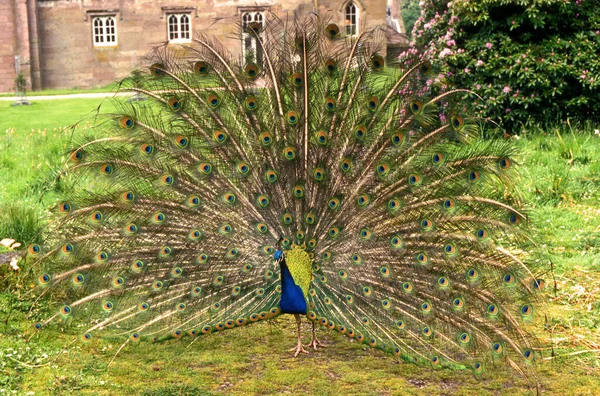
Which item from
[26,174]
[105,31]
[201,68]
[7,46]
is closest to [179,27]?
[105,31]

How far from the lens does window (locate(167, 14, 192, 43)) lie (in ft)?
93.0

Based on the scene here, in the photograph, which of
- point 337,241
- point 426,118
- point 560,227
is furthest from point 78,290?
point 560,227

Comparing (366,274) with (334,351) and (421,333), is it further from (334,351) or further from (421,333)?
(334,351)

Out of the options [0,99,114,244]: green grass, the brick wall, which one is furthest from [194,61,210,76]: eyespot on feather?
the brick wall

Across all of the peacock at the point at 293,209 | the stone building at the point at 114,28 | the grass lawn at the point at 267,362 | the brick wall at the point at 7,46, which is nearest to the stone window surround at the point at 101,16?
the stone building at the point at 114,28

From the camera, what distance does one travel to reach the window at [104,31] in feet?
92.2

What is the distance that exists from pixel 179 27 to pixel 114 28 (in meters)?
2.48

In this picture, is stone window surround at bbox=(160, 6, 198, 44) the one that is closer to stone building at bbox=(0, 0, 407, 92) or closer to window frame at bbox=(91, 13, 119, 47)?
stone building at bbox=(0, 0, 407, 92)

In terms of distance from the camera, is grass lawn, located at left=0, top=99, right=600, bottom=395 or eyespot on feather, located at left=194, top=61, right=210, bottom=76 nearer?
grass lawn, located at left=0, top=99, right=600, bottom=395

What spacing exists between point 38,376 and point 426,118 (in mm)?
3155

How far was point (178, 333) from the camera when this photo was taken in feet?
15.7

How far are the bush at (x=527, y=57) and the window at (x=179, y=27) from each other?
17833 mm

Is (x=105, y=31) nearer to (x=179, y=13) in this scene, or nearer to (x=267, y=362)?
(x=179, y=13)

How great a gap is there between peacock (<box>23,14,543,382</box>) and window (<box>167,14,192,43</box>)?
2406cm
